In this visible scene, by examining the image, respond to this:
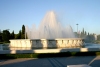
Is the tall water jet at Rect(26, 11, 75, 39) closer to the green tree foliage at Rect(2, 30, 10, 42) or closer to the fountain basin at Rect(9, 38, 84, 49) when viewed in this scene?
the fountain basin at Rect(9, 38, 84, 49)

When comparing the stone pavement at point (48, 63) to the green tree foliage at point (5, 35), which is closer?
the stone pavement at point (48, 63)

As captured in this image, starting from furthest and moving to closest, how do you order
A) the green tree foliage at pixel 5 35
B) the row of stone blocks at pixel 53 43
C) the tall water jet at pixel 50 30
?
the green tree foliage at pixel 5 35 < the tall water jet at pixel 50 30 < the row of stone blocks at pixel 53 43

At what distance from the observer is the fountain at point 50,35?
22.7 m

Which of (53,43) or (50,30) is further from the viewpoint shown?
(50,30)

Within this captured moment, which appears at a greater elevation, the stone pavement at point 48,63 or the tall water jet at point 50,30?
the tall water jet at point 50,30

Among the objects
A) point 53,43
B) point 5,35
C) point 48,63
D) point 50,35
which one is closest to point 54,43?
point 53,43

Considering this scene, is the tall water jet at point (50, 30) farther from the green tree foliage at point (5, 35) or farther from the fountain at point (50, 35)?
the green tree foliage at point (5, 35)

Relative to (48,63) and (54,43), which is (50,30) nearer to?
(54,43)

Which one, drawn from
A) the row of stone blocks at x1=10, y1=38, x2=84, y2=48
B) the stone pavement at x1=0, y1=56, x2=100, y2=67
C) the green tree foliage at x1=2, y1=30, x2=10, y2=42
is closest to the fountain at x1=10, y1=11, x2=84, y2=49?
the row of stone blocks at x1=10, y1=38, x2=84, y2=48

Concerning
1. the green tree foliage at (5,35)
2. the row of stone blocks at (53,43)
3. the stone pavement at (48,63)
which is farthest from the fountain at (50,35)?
the green tree foliage at (5,35)

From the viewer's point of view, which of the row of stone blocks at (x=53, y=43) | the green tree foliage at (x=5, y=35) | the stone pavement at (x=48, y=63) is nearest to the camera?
the stone pavement at (x=48, y=63)

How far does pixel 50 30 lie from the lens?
29.6 meters

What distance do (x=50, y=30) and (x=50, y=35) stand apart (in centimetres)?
89

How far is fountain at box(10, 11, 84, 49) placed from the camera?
22703 mm
